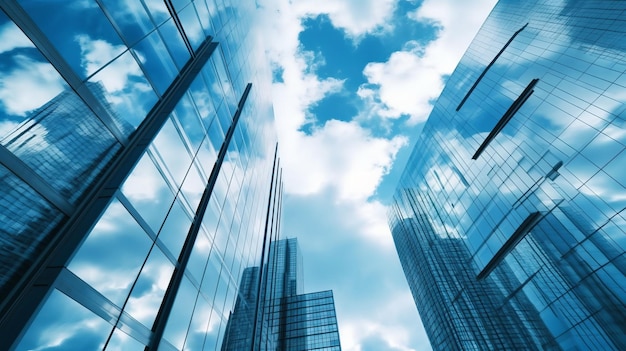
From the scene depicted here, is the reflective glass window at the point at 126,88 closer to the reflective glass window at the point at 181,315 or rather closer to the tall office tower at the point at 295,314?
the reflective glass window at the point at 181,315

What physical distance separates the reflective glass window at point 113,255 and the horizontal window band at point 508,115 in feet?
125

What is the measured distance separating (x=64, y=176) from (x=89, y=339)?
3848 millimetres

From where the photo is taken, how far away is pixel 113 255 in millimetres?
7516

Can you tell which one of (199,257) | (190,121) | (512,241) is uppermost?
(512,241)

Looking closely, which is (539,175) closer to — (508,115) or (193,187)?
(508,115)

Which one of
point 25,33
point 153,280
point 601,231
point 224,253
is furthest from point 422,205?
point 25,33

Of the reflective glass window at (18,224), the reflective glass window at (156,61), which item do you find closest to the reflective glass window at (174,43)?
the reflective glass window at (156,61)

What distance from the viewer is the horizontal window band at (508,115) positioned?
31188 millimetres

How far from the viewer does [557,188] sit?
2509 centimetres

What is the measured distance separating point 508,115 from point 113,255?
39558 mm


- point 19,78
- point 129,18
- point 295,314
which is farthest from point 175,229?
point 295,314

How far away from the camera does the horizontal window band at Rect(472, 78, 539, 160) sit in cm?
3119

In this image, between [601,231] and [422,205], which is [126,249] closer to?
[601,231]

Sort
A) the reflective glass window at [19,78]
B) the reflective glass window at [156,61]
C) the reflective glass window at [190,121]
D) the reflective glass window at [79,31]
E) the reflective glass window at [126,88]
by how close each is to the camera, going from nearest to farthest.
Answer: the reflective glass window at [19,78] → the reflective glass window at [79,31] → the reflective glass window at [126,88] → the reflective glass window at [156,61] → the reflective glass window at [190,121]
